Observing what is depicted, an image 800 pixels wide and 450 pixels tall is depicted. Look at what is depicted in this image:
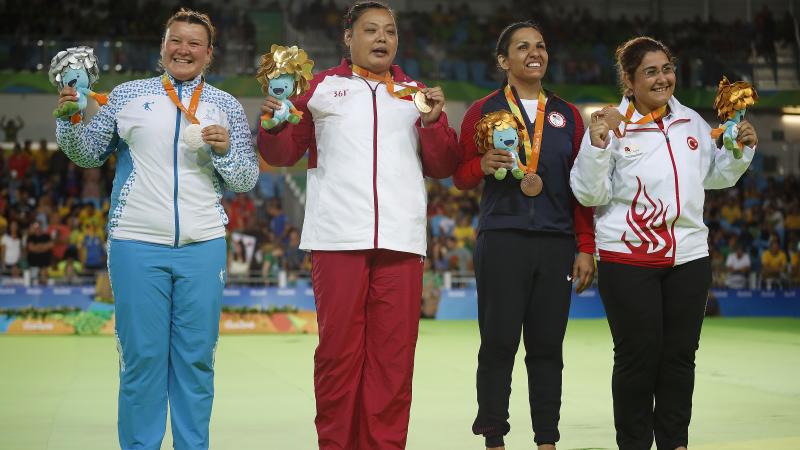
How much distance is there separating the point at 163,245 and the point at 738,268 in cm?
1696

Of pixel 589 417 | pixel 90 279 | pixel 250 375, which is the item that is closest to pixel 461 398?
pixel 589 417

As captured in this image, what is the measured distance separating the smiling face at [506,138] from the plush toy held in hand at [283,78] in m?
0.88

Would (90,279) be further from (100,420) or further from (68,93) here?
(68,93)

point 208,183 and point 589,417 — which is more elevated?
point 208,183

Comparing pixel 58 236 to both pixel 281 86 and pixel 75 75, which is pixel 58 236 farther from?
pixel 281 86

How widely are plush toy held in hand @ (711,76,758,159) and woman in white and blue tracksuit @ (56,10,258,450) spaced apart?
2.21 m

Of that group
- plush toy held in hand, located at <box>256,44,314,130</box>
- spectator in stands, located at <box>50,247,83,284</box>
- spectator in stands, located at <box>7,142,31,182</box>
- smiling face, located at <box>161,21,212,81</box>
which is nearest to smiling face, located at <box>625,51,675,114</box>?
plush toy held in hand, located at <box>256,44,314,130</box>

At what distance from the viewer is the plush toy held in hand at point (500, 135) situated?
4.54 m

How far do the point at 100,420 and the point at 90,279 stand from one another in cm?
1050

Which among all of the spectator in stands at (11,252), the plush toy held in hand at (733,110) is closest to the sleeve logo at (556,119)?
the plush toy held in hand at (733,110)

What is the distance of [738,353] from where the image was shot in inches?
455

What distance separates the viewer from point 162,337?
442 cm

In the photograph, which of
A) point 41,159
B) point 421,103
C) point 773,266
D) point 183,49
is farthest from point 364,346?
point 41,159

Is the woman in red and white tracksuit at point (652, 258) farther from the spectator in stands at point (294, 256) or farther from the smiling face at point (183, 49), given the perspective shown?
the spectator in stands at point (294, 256)
